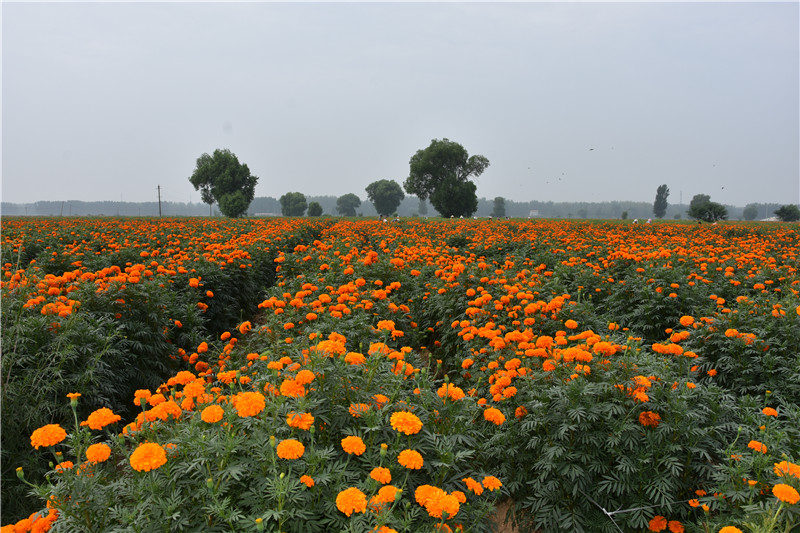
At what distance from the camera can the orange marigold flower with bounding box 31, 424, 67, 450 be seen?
192cm

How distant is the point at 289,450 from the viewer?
1721 millimetres

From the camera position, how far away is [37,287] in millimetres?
4562

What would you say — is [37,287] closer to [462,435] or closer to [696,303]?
[462,435]

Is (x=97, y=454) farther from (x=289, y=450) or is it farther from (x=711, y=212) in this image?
(x=711, y=212)

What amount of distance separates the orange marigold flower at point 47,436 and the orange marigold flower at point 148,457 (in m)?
0.58

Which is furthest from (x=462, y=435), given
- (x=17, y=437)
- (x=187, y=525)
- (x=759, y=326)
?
(x=759, y=326)

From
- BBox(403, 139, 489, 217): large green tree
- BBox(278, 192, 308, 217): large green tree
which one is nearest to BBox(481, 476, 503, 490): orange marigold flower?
BBox(403, 139, 489, 217): large green tree

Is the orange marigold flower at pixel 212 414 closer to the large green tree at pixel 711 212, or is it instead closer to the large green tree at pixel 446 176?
the large green tree at pixel 711 212

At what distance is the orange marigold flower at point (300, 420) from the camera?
188cm

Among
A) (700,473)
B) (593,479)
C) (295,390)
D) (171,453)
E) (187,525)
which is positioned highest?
(295,390)

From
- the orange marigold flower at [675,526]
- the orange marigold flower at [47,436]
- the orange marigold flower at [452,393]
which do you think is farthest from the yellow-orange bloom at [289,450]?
the orange marigold flower at [675,526]

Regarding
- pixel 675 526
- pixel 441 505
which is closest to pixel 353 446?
pixel 441 505

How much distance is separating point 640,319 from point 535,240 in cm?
637

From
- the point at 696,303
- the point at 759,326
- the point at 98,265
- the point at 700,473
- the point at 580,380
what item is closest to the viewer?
the point at 700,473
